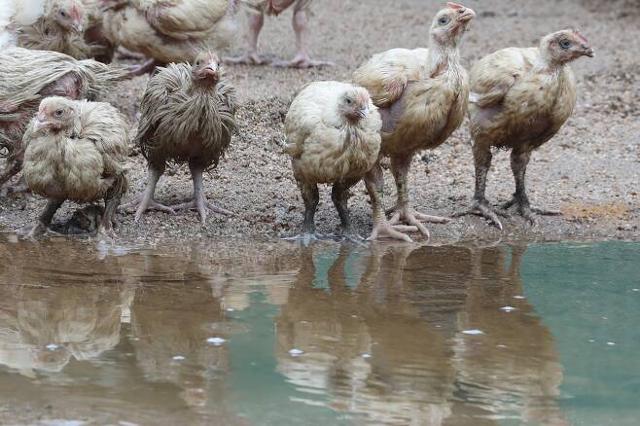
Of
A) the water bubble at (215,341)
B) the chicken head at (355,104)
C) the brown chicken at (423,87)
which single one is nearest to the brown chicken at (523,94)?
the brown chicken at (423,87)

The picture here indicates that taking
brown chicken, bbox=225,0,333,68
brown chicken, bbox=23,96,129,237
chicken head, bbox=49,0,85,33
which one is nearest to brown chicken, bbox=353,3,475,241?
brown chicken, bbox=23,96,129,237

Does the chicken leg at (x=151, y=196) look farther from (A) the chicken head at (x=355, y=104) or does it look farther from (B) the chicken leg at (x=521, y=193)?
(B) the chicken leg at (x=521, y=193)

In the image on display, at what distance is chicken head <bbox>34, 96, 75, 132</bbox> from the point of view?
7137 millimetres

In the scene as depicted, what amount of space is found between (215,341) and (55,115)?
2368 millimetres

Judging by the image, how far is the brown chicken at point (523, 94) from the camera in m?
7.88

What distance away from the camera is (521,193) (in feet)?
27.5

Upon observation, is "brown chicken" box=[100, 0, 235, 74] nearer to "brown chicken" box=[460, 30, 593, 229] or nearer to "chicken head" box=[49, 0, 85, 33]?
"chicken head" box=[49, 0, 85, 33]

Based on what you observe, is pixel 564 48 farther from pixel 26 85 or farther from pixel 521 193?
pixel 26 85

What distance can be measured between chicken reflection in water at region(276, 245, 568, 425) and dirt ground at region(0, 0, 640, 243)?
860 mm

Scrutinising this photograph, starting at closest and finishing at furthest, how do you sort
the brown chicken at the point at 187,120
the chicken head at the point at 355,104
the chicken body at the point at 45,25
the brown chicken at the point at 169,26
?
the chicken head at the point at 355,104 < the brown chicken at the point at 187,120 < the chicken body at the point at 45,25 < the brown chicken at the point at 169,26

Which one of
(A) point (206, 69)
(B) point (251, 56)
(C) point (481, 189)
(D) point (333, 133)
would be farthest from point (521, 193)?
(B) point (251, 56)

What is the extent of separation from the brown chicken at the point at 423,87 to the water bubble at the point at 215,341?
100.0 inches

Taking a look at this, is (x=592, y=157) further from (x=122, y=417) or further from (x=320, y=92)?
(x=122, y=417)

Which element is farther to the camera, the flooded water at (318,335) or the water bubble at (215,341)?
the water bubble at (215,341)
